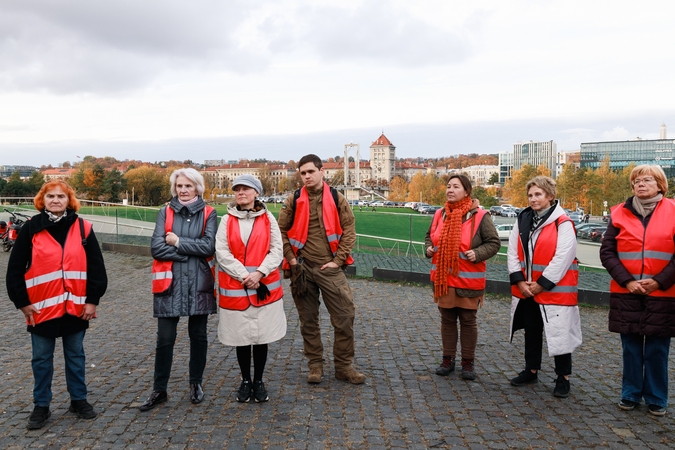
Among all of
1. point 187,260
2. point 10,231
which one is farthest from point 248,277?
point 10,231

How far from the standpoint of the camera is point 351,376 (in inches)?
217

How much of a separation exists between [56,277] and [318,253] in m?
2.26

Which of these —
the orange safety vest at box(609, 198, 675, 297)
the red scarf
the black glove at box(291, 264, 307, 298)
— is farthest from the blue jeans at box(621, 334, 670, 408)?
the black glove at box(291, 264, 307, 298)

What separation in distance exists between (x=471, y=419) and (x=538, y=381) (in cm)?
133

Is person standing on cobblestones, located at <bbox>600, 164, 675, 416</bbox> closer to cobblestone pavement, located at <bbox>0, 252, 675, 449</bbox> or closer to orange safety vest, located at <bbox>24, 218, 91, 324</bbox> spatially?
cobblestone pavement, located at <bbox>0, 252, 675, 449</bbox>

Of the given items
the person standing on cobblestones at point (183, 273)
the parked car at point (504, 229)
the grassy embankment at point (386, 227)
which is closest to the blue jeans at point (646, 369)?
the person standing on cobblestones at point (183, 273)

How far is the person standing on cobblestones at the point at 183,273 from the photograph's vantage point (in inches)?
187

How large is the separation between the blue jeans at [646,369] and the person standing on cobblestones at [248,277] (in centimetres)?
303

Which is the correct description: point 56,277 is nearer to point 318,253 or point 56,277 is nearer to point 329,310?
point 318,253

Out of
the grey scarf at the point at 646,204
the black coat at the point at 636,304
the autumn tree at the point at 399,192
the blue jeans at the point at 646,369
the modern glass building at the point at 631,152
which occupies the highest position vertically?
the modern glass building at the point at 631,152

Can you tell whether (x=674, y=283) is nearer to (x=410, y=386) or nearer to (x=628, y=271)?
(x=628, y=271)

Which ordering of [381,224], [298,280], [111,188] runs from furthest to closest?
[111,188]
[381,224]
[298,280]

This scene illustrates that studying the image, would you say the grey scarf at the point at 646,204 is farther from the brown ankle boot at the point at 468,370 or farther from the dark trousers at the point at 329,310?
the dark trousers at the point at 329,310

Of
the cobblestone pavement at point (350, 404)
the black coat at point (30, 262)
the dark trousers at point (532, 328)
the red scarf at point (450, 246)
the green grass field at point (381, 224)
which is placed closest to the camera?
the cobblestone pavement at point (350, 404)
